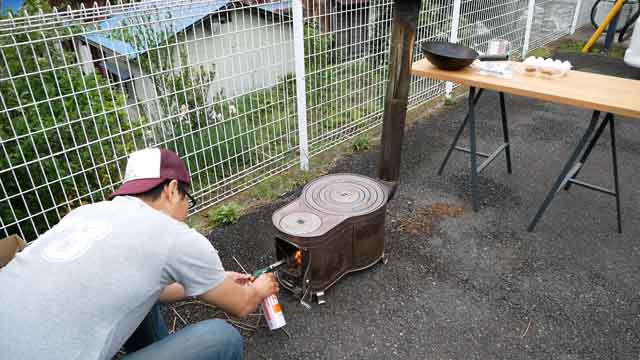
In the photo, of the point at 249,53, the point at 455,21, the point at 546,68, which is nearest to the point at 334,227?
the point at 249,53

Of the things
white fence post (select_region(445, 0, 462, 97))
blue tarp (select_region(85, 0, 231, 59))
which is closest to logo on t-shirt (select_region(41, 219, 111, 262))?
blue tarp (select_region(85, 0, 231, 59))

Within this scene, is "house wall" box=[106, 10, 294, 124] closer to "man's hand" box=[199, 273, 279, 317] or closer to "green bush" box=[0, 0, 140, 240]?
"green bush" box=[0, 0, 140, 240]

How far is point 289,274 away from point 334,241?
0.35 metres

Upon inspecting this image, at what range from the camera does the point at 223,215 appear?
325 centimetres

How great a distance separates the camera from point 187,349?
5.09 ft

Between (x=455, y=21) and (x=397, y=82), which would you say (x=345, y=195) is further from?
(x=455, y=21)

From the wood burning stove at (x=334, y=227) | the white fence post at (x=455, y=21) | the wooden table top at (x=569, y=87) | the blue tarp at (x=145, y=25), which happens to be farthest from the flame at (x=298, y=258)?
the white fence post at (x=455, y=21)

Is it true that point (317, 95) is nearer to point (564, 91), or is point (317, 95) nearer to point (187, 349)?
point (564, 91)

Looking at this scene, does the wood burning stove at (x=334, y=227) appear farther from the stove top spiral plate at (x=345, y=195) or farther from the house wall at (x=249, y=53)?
the house wall at (x=249, y=53)

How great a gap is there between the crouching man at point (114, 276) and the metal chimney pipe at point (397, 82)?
76.3 inches

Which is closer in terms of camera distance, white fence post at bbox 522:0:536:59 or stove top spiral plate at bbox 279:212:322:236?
stove top spiral plate at bbox 279:212:322:236

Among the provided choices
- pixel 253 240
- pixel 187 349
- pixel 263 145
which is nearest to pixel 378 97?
pixel 263 145

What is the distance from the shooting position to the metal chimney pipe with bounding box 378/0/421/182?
2.91 metres

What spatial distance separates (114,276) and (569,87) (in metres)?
2.94
